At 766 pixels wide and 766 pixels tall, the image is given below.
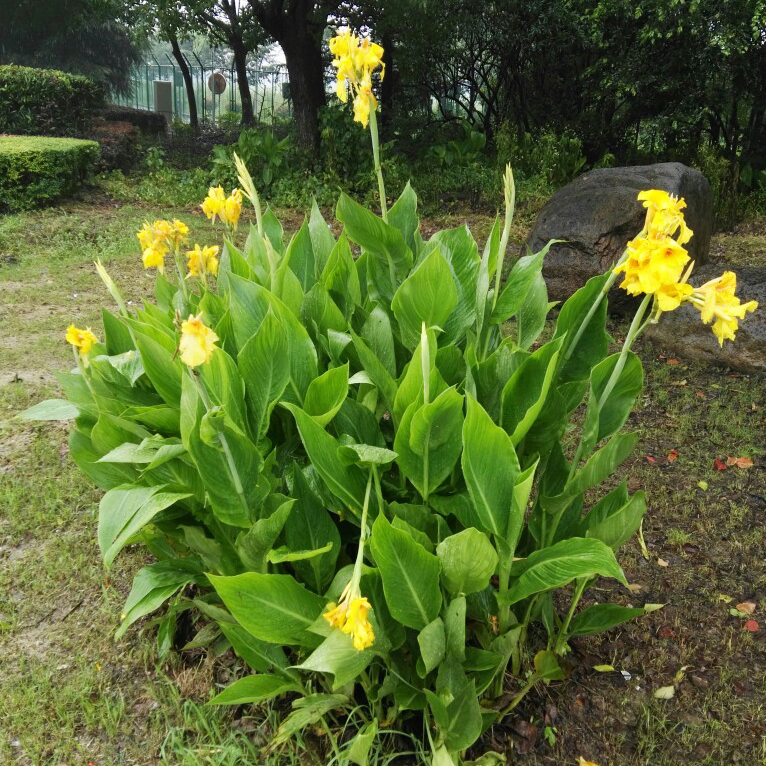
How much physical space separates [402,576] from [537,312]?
0.93 m

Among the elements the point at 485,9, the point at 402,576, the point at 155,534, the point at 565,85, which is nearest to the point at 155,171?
the point at 485,9

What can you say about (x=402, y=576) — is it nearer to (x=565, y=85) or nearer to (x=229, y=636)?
(x=229, y=636)

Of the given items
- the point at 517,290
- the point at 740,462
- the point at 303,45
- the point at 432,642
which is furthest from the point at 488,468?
the point at 303,45

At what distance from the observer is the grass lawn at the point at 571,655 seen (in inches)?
71.5

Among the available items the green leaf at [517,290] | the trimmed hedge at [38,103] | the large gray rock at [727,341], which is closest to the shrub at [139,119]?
the trimmed hedge at [38,103]

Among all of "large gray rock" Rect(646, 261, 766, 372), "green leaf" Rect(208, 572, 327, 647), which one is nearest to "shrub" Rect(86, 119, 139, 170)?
"large gray rock" Rect(646, 261, 766, 372)

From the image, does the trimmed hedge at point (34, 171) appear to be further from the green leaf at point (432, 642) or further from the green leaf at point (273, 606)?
the green leaf at point (432, 642)

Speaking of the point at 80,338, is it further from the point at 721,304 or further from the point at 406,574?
the point at 721,304

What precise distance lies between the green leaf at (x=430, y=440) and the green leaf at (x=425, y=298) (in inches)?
13.2

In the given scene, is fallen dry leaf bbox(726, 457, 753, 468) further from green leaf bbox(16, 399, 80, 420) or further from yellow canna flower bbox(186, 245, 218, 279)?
green leaf bbox(16, 399, 80, 420)

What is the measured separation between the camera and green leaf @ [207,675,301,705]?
65.2 inches

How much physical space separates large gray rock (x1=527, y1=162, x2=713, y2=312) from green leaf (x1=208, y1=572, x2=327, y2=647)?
143 inches

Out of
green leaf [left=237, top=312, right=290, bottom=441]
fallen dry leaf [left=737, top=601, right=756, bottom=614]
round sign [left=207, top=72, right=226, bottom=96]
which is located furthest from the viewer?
round sign [left=207, top=72, right=226, bottom=96]

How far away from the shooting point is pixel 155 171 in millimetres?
10242
